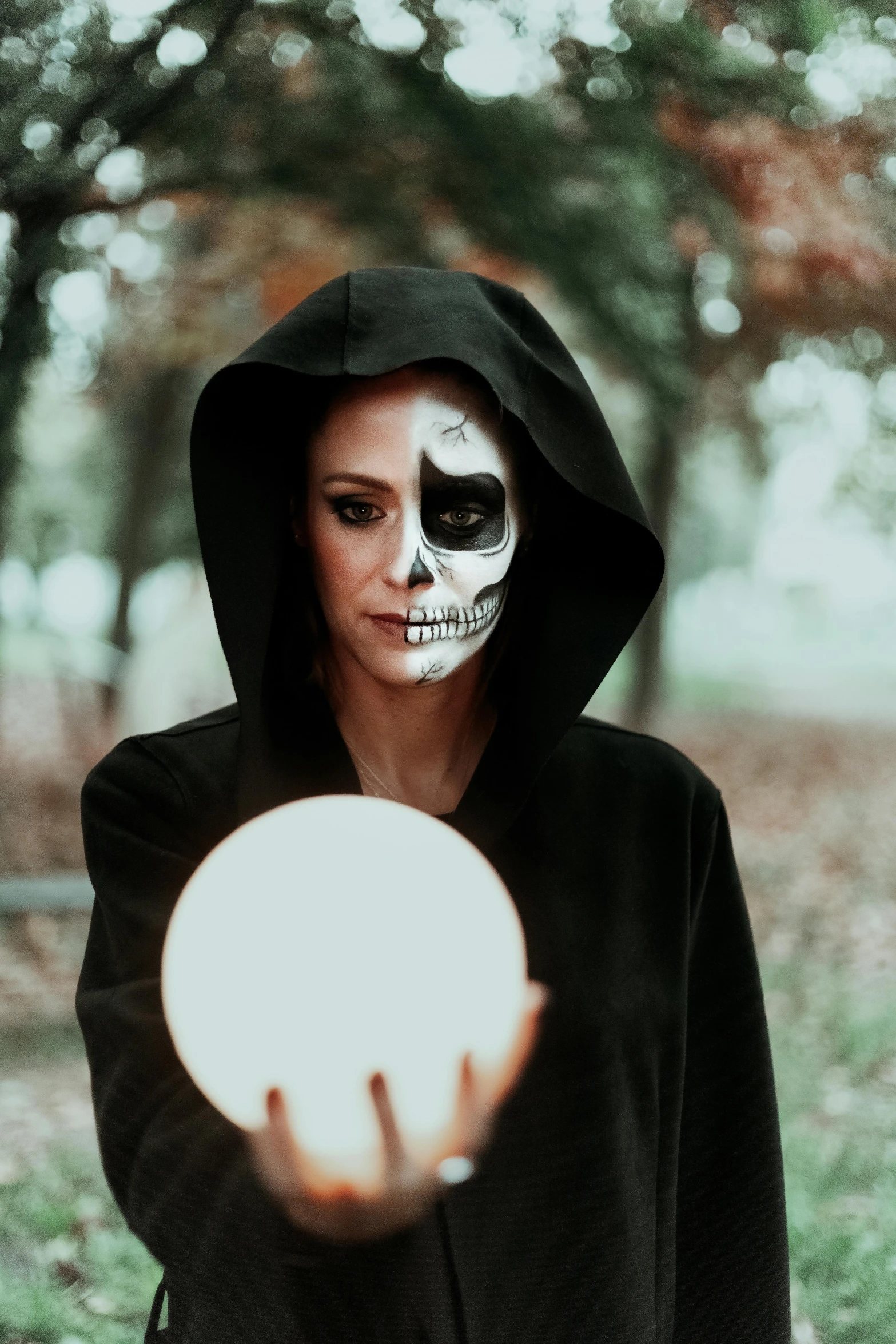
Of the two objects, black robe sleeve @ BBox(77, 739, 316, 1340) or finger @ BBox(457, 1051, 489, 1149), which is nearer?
finger @ BBox(457, 1051, 489, 1149)

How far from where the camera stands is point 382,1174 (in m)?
1.04

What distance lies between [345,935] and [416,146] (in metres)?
3.31

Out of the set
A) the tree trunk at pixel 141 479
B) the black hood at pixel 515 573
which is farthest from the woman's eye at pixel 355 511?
the tree trunk at pixel 141 479

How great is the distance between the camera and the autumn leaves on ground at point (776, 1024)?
1.97m

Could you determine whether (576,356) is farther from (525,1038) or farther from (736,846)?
(525,1038)

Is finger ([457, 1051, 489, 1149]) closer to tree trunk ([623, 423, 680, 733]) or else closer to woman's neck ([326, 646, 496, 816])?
woman's neck ([326, 646, 496, 816])

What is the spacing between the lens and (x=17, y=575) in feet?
17.3

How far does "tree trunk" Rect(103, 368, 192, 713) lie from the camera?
5.83m

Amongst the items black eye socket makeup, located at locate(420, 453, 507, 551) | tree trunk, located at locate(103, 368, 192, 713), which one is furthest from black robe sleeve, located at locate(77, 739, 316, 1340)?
tree trunk, located at locate(103, 368, 192, 713)

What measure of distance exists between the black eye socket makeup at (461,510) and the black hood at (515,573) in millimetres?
90

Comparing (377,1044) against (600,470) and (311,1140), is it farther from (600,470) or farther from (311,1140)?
(600,470)

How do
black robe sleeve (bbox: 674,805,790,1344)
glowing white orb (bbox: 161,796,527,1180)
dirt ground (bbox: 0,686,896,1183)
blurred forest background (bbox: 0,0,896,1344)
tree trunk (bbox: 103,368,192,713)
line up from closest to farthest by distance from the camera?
glowing white orb (bbox: 161,796,527,1180)
black robe sleeve (bbox: 674,805,790,1344)
blurred forest background (bbox: 0,0,896,1344)
dirt ground (bbox: 0,686,896,1183)
tree trunk (bbox: 103,368,192,713)

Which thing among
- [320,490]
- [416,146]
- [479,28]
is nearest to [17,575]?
[416,146]

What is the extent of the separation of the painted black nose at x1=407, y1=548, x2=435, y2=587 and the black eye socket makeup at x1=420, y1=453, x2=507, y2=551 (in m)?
0.04
